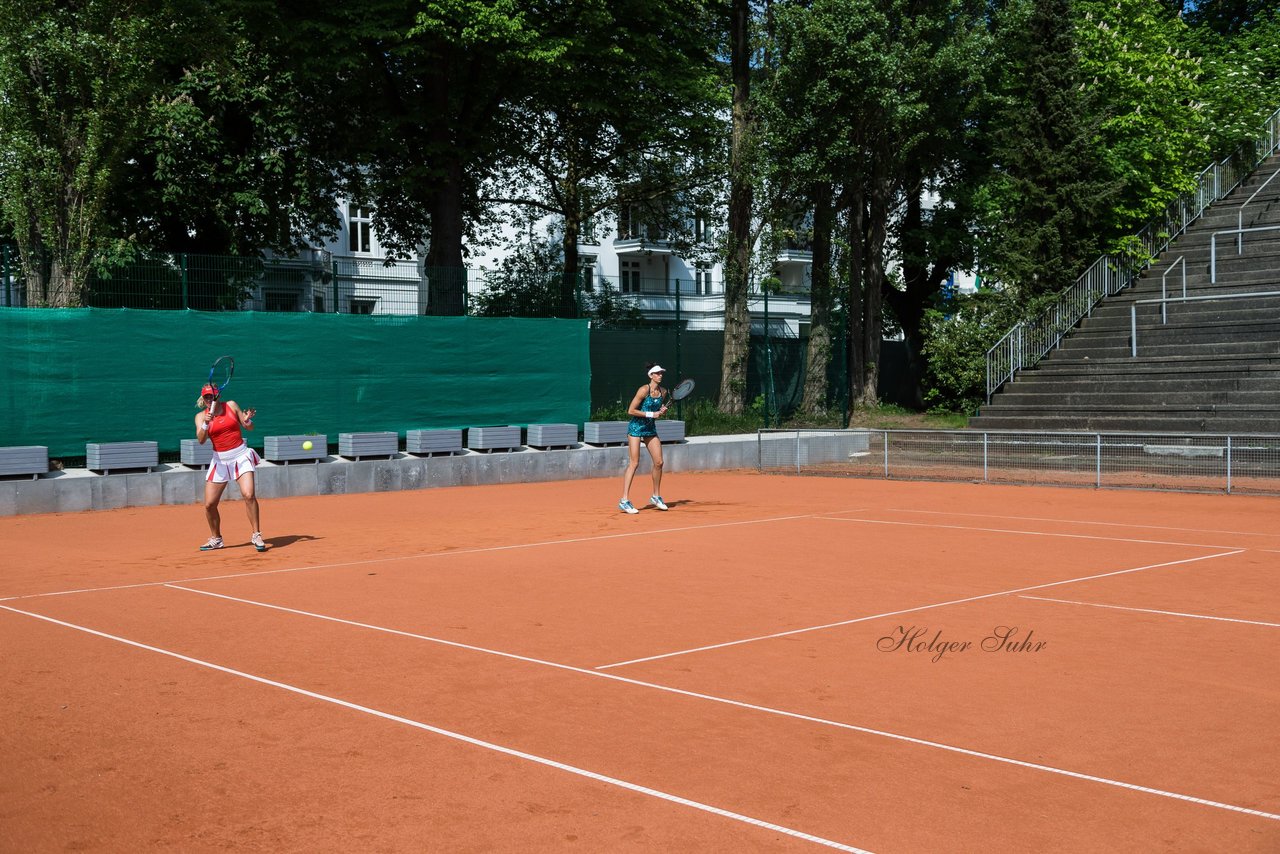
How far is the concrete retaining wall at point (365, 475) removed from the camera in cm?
1800

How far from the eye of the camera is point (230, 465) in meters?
13.6

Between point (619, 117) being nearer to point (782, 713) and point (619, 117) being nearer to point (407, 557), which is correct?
point (407, 557)

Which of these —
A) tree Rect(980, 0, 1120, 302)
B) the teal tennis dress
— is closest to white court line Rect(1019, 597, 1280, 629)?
the teal tennis dress

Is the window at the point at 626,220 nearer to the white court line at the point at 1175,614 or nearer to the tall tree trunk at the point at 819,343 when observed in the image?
the tall tree trunk at the point at 819,343

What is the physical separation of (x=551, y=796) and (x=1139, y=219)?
3356 cm

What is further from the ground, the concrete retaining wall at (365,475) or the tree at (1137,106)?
the tree at (1137,106)

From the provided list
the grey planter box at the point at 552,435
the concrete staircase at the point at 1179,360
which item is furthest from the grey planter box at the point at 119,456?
the concrete staircase at the point at 1179,360

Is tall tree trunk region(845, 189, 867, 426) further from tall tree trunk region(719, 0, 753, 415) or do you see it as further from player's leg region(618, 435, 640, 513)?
player's leg region(618, 435, 640, 513)

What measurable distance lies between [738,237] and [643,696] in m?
24.8

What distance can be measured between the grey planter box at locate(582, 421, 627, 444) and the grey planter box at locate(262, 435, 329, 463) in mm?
5717

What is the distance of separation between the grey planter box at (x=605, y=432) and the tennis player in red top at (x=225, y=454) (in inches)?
446

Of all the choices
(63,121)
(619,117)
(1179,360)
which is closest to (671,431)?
(619,117)

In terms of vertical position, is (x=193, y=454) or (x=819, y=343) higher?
(x=819, y=343)

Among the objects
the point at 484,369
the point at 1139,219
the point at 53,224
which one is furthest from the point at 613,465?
the point at 1139,219
